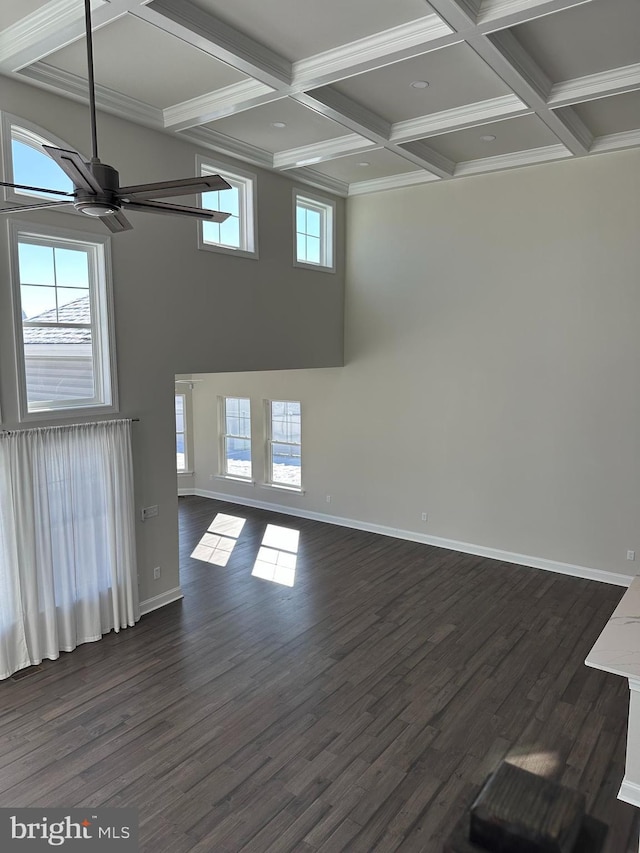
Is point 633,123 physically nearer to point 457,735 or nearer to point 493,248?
point 493,248

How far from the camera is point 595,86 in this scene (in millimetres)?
5051

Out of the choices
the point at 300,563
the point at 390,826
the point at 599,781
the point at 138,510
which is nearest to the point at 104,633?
the point at 138,510

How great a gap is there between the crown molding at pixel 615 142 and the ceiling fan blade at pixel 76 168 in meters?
5.77

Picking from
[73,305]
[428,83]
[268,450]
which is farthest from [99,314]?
[268,450]

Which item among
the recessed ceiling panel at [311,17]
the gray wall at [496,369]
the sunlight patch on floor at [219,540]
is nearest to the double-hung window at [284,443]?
the gray wall at [496,369]

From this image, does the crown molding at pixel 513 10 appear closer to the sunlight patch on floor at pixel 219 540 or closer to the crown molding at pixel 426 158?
the crown molding at pixel 426 158

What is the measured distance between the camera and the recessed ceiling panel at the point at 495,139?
606cm

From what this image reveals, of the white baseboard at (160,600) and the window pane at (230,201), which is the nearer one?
the white baseboard at (160,600)

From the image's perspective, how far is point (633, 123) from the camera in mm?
6004

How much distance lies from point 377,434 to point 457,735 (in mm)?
4889

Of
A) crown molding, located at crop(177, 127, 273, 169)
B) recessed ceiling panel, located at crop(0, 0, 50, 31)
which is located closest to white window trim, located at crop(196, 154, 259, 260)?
crown molding, located at crop(177, 127, 273, 169)

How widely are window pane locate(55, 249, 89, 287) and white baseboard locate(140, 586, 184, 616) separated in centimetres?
322

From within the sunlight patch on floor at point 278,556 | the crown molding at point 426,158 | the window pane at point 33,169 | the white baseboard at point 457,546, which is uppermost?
the crown molding at point 426,158

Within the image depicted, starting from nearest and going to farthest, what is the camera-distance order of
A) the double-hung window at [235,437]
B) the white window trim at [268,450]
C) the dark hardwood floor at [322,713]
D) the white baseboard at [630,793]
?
the white baseboard at [630,793], the dark hardwood floor at [322,713], the white window trim at [268,450], the double-hung window at [235,437]
